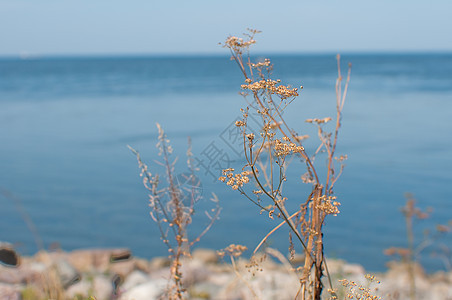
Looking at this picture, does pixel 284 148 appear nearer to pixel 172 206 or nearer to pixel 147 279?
pixel 172 206

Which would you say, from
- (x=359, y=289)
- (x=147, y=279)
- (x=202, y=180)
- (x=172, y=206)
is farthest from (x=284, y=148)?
(x=147, y=279)

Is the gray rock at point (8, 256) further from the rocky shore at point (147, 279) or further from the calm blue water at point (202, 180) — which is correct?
the calm blue water at point (202, 180)

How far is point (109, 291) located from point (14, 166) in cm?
1044

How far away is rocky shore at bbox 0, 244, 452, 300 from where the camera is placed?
4.33 m

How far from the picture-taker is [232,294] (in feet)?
17.3

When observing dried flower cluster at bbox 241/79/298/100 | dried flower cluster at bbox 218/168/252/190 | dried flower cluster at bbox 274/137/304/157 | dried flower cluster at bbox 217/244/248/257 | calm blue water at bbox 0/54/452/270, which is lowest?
dried flower cluster at bbox 217/244/248/257

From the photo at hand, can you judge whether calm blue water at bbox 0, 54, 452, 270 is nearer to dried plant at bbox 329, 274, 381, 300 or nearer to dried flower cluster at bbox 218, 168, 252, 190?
dried plant at bbox 329, 274, 381, 300

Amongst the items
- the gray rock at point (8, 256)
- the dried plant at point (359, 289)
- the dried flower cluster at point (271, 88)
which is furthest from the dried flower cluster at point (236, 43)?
the gray rock at point (8, 256)

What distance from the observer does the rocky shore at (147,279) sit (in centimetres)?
433

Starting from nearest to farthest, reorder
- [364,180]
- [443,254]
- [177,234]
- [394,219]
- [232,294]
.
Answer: [177,234]
[232,294]
[443,254]
[394,219]
[364,180]

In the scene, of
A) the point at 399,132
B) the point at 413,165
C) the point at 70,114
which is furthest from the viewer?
the point at 70,114

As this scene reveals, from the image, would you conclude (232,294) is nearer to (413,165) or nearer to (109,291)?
(109,291)

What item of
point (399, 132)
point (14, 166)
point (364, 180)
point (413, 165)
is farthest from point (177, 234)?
point (399, 132)

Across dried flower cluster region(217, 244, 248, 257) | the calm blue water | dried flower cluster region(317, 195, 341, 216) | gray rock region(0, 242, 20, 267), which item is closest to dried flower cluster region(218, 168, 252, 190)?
dried flower cluster region(317, 195, 341, 216)
